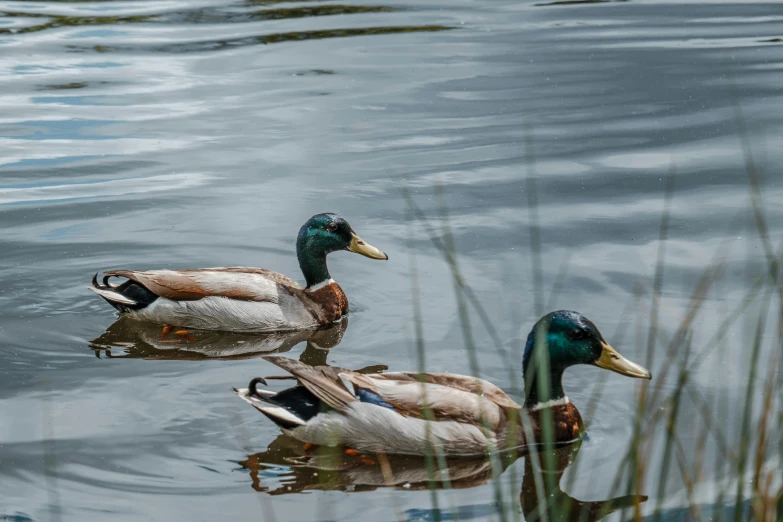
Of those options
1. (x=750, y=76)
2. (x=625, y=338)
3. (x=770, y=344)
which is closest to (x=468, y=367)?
(x=625, y=338)

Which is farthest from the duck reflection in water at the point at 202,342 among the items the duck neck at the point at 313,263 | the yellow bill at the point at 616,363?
the yellow bill at the point at 616,363

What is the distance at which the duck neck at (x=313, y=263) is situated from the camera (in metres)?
8.98

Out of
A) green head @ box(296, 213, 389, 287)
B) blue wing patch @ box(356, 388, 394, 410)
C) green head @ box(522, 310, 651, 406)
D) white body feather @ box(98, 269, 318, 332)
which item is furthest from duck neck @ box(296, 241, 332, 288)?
green head @ box(522, 310, 651, 406)

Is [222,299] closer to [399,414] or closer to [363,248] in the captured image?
[363,248]

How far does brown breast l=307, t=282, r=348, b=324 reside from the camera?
28.2ft

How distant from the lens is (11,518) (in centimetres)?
565

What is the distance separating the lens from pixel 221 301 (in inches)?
335

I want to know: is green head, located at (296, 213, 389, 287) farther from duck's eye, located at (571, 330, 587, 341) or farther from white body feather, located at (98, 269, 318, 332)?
duck's eye, located at (571, 330, 587, 341)

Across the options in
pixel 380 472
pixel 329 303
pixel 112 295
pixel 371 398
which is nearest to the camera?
pixel 380 472

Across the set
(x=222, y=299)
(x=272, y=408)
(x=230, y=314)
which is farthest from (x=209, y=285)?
(x=272, y=408)

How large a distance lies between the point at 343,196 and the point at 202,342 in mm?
2900

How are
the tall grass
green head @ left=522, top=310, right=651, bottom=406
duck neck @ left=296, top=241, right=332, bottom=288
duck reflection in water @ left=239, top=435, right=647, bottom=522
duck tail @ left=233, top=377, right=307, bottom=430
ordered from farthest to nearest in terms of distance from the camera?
duck neck @ left=296, top=241, right=332, bottom=288 < green head @ left=522, top=310, right=651, bottom=406 < duck tail @ left=233, top=377, right=307, bottom=430 < duck reflection in water @ left=239, top=435, right=647, bottom=522 < the tall grass

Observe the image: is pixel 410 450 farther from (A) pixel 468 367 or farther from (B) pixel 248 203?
(B) pixel 248 203

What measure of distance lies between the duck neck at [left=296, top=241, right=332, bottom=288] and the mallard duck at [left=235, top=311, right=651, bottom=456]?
7.90ft
